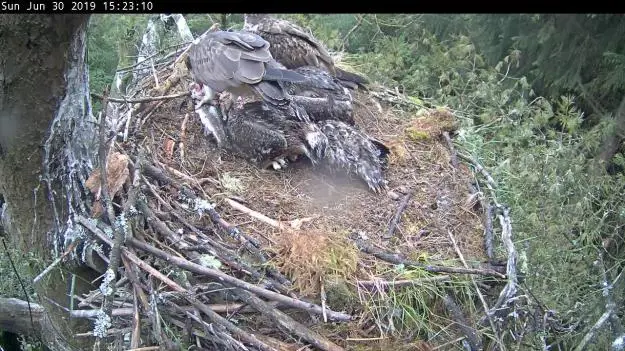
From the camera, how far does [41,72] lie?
3219 millimetres

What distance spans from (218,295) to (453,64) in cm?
443

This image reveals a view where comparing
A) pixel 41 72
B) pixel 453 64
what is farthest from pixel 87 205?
pixel 453 64

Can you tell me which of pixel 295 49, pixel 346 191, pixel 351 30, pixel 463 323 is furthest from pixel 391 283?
pixel 351 30

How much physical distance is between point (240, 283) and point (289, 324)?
332 millimetres

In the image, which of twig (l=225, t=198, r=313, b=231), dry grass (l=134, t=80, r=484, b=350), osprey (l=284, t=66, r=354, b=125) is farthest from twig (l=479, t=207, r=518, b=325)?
osprey (l=284, t=66, r=354, b=125)

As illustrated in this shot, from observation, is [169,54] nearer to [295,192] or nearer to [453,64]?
[295,192]

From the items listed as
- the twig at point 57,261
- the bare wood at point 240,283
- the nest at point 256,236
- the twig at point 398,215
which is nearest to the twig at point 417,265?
the nest at point 256,236

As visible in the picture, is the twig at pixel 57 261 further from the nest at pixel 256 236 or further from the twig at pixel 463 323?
the twig at pixel 463 323

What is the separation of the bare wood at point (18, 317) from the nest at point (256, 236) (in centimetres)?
46

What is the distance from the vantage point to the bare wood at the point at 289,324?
358cm

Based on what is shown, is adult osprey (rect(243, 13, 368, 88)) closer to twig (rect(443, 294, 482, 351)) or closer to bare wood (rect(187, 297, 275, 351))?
twig (rect(443, 294, 482, 351))

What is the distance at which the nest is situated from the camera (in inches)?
141

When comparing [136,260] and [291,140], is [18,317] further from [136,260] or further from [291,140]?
[291,140]

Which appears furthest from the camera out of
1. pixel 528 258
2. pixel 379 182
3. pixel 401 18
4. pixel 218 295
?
pixel 401 18
